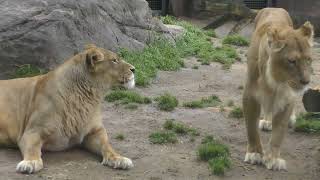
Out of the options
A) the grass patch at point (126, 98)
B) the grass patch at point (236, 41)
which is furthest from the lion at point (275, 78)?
the grass patch at point (236, 41)

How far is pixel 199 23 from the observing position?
1464 centimetres

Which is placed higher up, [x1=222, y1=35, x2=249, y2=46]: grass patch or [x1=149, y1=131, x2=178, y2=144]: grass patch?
[x1=149, y1=131, x2=178, y2=144]: grass patch

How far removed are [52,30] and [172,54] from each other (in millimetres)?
2305

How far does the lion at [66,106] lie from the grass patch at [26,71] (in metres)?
1.83

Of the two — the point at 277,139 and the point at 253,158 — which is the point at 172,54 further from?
the point at 277,139


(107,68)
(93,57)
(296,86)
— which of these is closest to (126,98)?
(107,68)

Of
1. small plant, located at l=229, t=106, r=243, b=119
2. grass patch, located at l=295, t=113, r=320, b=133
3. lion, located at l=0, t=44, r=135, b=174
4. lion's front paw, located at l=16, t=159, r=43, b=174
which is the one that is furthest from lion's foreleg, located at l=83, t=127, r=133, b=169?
grass patch, located at l=295, t=113, r=320, b=133

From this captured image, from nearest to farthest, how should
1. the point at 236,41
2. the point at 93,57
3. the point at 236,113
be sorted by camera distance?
1. the point at 93,57
2. the point at 236,113
3. the point at 236,41

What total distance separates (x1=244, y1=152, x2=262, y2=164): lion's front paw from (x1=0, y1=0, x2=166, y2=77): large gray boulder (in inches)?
131

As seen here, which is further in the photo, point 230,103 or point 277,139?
point 230,103

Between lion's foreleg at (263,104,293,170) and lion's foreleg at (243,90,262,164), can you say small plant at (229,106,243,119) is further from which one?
lion's foreleg at (263,104,293,170)

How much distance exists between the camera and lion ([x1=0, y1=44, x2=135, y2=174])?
19.6 feet

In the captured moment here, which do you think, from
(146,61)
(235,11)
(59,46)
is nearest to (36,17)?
(59,46)

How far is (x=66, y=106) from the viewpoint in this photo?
607 cm
